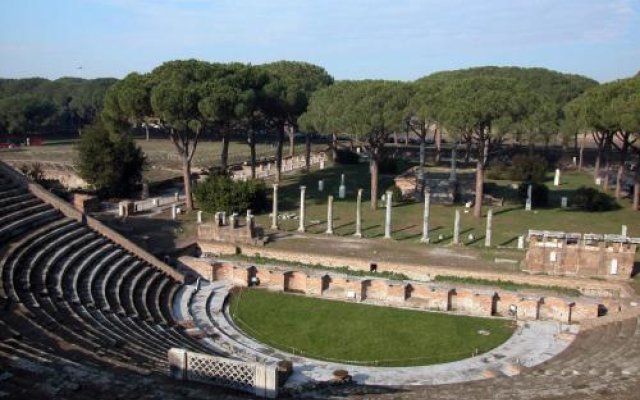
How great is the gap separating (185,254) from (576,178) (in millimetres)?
37644

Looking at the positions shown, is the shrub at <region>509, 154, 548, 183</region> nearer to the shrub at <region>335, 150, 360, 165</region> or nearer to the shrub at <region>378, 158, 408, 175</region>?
the shrub at <region>378, 158, 408, 175</region>

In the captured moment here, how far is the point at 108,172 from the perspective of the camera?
134 feet

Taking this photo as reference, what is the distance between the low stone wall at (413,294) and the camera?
23.8 m

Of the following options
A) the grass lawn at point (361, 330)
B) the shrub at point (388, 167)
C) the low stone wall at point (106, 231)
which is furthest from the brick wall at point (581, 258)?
the shrub at point (388, 167)

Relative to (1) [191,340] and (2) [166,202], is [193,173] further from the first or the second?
(1) [191,340]

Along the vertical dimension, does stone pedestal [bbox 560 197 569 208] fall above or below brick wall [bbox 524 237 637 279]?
above

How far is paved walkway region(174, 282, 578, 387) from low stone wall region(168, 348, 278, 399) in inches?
171

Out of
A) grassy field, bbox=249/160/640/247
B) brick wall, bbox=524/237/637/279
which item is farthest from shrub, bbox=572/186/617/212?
brick wall, bbox=524/237/637/279

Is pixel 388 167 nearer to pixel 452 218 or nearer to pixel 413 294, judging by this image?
pixel 452 218

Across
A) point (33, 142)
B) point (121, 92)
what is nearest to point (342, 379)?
point (121, 92)

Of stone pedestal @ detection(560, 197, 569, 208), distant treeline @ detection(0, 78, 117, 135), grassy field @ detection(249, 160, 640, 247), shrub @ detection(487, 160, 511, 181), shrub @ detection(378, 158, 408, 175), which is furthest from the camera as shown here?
distant treeline @ detection(0, 78, 117, 135)

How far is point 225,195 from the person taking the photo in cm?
3609

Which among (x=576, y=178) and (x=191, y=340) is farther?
(x=576, y=178)

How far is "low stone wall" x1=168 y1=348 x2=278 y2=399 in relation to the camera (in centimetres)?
Result: 1202
